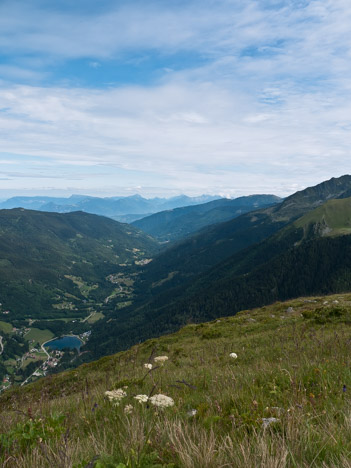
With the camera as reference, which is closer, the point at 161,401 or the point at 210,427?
the point at 210,427

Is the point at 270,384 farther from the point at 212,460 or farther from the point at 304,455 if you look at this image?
the point at 212,460

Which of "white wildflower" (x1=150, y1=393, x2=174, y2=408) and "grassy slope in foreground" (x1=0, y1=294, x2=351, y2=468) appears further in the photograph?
"white wildflower" (x1=150, y1=393, x2=174, y2=408)

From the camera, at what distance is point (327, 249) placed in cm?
18388

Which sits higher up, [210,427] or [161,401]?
[161,401]

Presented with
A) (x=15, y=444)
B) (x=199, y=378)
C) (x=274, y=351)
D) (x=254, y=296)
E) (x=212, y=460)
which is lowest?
(x=254, y=296)

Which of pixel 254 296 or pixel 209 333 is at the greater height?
pixel 209 333

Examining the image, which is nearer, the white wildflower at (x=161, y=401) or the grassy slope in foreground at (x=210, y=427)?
the grassy slope in foreground at (x=210, y=427)

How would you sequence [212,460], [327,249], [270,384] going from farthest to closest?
1. [327,249]
2. [270,384]
3. [212,460]

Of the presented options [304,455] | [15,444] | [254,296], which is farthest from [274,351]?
[254,296]

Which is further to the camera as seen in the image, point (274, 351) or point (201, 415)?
point (274, 351)

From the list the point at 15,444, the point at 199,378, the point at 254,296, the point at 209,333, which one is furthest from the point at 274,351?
the point at 254,296

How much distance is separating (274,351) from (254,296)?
195981 mm

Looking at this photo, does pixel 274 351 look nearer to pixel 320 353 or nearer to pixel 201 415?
pixel 320 353

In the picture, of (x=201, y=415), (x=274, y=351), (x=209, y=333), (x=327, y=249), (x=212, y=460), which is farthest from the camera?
(x=327, y=249)
